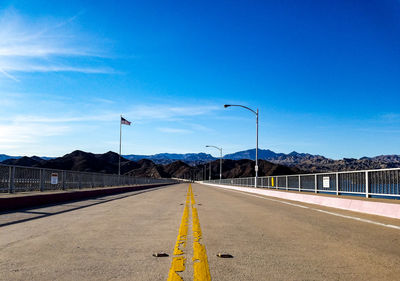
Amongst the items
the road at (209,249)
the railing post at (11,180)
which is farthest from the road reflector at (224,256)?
the railing post at (11,180)

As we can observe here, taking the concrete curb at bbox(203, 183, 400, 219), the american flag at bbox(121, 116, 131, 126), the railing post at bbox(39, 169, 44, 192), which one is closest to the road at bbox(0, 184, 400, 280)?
the concrete curb at bbox(203, 183, 400, 219)

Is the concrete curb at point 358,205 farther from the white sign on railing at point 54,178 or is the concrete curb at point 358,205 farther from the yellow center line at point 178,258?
the white sign on railing at point 54,178

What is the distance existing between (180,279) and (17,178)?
48.6 ft

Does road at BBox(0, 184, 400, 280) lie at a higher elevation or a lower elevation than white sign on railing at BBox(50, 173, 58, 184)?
lower

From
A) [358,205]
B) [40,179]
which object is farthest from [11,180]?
[358,205]

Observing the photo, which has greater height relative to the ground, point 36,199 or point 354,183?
point 354,183

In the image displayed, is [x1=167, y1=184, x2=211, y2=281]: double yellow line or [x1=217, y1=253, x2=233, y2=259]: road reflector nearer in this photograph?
[x1=167, y1=184, x2=211, y2=281]: double yellow line

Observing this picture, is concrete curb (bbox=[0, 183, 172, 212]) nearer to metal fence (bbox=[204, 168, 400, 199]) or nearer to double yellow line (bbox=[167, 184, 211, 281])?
double yellow line (bbox=[167, 184, 211, 281])

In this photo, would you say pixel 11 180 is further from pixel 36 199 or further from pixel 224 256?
pixel 224 256

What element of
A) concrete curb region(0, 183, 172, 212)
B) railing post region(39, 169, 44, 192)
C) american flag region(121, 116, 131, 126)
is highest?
american flag region(121, 116, 131, 126)

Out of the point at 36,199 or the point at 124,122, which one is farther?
the point at 124,122

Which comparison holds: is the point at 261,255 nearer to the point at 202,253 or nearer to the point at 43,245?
the point at 202,253

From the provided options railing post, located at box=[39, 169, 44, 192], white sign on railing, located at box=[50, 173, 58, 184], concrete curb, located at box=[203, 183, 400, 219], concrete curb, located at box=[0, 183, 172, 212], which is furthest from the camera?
white sign on railing, located at box=[50, 173, 58, 184]

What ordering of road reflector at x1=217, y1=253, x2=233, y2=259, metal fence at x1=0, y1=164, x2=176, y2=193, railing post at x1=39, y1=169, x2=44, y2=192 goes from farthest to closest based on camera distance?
railing post at x1=39, y1=169, x2=44, y2=192, metal fence at x1=0, y1=164, x2=176, y2=193, road reflector at x1=217, y1=253, x2=233, y2=259
